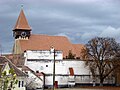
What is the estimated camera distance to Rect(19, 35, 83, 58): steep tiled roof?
295 ft

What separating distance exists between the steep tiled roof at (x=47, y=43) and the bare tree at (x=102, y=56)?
58.1ft

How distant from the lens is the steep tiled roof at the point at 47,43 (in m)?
89.8

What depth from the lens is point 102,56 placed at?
73.4 metres

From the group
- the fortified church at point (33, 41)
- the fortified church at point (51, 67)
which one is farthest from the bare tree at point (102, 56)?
the fortified church at point (33, 41)

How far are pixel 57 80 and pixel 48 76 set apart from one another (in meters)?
2.30

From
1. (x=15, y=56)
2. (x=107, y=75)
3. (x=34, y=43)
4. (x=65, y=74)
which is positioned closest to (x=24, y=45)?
(x=34, y=43)

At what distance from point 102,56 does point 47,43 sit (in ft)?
76.3

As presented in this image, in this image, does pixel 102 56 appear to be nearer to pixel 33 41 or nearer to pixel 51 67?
pixel 51 67

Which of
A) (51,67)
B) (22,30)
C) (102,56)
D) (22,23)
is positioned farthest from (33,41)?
(102,56)

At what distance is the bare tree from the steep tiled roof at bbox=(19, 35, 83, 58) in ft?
58.1

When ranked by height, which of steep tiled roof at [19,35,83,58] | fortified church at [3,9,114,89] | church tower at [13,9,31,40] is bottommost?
fortified church at [3,9,114,89]

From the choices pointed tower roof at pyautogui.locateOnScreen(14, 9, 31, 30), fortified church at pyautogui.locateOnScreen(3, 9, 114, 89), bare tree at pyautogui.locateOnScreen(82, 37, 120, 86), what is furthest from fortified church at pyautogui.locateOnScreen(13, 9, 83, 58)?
bare tree at pyautogui.locateOnScreen(82, 37, 120, 86)

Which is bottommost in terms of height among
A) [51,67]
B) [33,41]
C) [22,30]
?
[51,67]

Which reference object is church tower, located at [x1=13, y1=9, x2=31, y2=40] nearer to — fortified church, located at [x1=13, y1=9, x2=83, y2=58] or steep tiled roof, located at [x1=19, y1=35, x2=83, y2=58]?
fortified church, located at [x1=13, y1=9, x2=83, y2=58]
